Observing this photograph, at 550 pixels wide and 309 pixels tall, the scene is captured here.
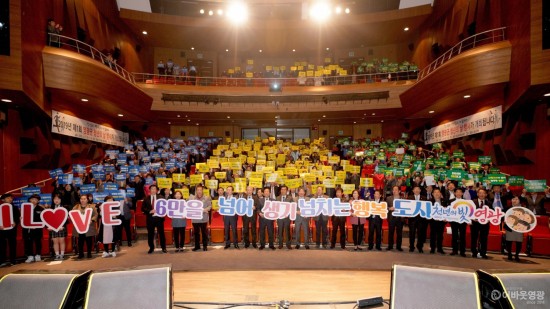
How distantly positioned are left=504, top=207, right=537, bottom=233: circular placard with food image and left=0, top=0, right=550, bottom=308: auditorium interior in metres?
0.69

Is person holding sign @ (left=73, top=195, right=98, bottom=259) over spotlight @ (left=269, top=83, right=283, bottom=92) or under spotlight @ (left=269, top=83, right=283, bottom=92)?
under

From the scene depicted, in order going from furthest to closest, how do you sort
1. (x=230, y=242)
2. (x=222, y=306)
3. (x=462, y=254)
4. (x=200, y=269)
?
(x=230, y=242)
(x=462, y=254)
(x=200, y=269)
(x=222, y=306)

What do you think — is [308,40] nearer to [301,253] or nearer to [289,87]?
[289,87]

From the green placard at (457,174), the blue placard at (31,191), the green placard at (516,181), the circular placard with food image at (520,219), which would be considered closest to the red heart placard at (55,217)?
the blue placard at (31,191)

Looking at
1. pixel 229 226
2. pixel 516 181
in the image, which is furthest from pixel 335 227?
pixel 516 181

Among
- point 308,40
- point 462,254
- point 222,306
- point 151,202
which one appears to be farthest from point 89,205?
point 308,40

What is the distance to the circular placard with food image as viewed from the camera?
6.30 m

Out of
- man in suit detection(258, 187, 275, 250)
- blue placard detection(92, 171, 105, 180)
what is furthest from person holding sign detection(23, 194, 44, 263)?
man in suit detection(258, 187, 275, 250)

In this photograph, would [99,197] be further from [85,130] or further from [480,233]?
[480,233]

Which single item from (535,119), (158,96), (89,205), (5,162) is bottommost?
(89,205)

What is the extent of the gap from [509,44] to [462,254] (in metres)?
6.60

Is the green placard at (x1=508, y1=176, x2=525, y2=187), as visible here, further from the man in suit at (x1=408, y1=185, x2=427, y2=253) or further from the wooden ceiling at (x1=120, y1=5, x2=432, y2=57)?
the wooden ceiling at (x1=120, y1=5, x2=432, y2=57)

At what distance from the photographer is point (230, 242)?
25.3 feet

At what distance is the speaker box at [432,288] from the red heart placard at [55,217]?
21.4 feet
